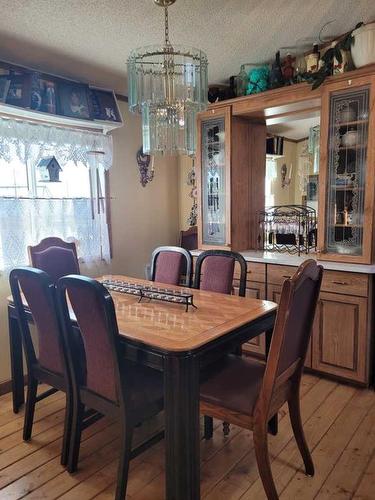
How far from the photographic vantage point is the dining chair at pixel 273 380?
1532 millimetres

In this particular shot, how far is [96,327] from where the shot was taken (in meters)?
1.66

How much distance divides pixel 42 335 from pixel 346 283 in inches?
78.1

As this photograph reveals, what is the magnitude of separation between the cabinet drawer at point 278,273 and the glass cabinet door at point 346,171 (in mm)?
317

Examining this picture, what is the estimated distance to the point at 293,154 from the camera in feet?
15.6

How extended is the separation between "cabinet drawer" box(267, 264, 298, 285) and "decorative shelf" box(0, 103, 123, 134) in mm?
1786

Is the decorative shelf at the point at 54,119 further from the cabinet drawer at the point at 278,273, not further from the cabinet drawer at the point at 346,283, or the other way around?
the cabinet drawer at the point at 346,283

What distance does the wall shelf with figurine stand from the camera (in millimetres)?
2604

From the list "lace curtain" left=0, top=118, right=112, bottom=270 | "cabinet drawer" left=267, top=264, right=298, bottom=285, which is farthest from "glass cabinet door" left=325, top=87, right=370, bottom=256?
"lace curtain" left=0, top=118, right=112, bottom=270

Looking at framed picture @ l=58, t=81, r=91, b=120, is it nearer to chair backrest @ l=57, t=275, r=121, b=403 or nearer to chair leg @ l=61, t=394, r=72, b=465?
chair backrest @ l=57, t=275, r=121, b=403

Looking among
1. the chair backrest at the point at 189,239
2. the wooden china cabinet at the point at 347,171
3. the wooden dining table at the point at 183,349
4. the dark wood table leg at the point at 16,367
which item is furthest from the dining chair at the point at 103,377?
the chair backrest at the point at 189,239

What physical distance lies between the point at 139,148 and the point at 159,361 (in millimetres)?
2608

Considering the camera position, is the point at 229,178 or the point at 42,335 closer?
the point at 42,335

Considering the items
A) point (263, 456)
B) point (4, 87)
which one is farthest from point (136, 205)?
point (263, 456)

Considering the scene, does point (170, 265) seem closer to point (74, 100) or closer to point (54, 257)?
point (54, 257)
